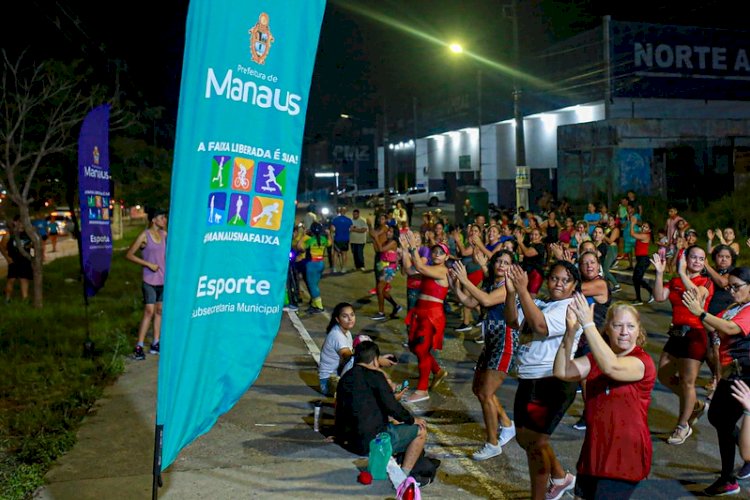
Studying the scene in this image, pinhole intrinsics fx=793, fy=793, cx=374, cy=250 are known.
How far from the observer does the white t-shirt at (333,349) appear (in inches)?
321

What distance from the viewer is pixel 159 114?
25.7 metres

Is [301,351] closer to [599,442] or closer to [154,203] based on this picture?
[599,442]

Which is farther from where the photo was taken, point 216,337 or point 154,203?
point 154,203

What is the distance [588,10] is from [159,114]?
96.6ft

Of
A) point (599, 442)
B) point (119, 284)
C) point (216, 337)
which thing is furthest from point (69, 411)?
point (119, 284)

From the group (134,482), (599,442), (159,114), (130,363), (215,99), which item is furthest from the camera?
(159,114)

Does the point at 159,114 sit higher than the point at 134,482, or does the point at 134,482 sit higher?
the point at 159,114

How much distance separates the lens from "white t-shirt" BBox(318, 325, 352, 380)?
815cm

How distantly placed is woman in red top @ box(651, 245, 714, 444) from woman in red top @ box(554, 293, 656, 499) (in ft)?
8.48

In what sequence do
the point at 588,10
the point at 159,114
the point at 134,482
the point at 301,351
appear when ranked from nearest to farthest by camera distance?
the point at 134,482 → the point at 301,351 → the point at 159,114 → the point at 588,10

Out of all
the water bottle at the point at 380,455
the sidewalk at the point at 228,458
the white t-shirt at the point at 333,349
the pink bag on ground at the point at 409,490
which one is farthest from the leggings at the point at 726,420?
the white t-shirt at the point at 333,349

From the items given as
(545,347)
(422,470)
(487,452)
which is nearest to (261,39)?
(545,347)

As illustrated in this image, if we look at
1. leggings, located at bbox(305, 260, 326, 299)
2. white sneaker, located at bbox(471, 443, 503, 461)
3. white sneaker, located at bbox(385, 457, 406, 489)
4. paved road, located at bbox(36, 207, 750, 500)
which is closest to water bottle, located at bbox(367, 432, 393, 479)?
white sneaker, located at bbox(385, 457, 406, 489)

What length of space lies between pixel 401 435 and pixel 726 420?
2417mm
